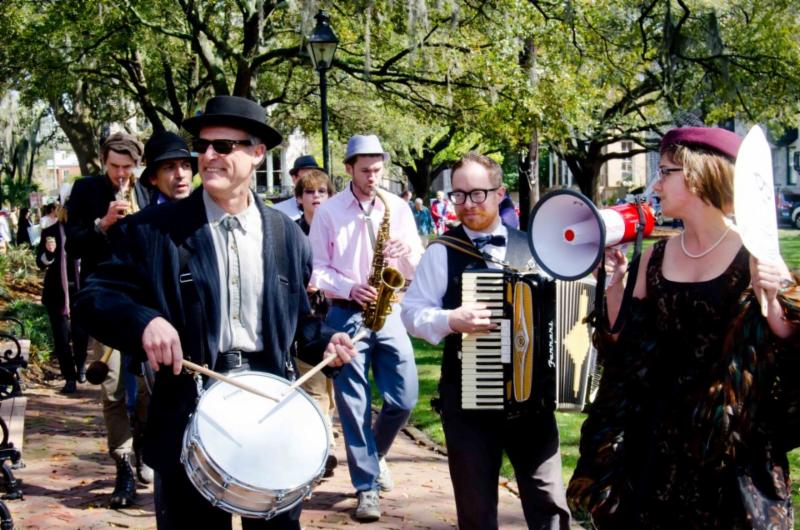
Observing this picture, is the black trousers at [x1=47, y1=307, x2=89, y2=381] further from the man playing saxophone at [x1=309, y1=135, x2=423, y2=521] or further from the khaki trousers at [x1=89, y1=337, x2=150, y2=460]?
the man playing saxophone at [x1=309, y1=135, x2=423, y2=521]

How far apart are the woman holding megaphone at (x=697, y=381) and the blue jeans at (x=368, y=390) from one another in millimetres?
2487

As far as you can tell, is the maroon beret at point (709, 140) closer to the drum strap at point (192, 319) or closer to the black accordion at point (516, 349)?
the black accordion at point (516, 349)

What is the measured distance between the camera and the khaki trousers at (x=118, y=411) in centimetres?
593

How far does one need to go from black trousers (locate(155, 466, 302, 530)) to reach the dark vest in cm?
121

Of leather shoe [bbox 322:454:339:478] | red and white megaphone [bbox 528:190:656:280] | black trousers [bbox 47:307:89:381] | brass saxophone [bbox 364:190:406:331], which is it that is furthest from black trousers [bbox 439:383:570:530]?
black trousers [bbox 47:307:89:381]

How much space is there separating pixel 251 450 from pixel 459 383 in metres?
1.42

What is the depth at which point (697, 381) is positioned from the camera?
316 centimetres

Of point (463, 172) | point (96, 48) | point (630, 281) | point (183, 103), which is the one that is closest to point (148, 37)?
point (96, 48)

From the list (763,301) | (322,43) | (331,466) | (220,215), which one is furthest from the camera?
(322,43)

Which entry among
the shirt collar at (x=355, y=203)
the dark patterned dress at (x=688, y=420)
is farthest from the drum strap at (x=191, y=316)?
the shirt collar at (x=355, y=203)

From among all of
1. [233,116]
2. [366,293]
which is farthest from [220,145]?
[366,293]

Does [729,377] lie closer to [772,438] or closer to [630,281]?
[772,438]

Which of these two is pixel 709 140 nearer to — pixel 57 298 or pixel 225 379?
pixel 225 379

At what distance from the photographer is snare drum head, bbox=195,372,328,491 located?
3.03m
